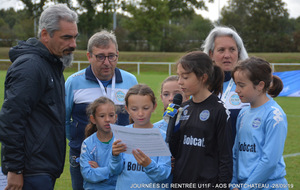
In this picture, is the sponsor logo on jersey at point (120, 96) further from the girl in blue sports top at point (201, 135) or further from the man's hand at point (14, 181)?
the man's hand at point (14, 181)

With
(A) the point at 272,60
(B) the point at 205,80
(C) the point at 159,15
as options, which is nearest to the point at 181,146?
(B) the point at 205,80

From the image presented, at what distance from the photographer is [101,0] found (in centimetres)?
4931

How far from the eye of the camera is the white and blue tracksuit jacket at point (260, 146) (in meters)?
3.23

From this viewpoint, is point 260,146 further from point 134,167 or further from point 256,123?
point 134,167

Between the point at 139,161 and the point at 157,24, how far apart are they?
44.4 meters

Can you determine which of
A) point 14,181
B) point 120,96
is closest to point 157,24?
point 120,96

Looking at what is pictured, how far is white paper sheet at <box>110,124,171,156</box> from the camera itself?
10.3 ft

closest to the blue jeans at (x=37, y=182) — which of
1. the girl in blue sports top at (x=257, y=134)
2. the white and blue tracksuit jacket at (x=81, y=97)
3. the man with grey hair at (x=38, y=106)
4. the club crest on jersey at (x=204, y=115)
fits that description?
the man with grey hair at (x=38, y=106)

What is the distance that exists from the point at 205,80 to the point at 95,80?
1.46 meters

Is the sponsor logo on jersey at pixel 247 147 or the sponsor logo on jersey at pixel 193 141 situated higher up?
the sponsor logo on jersey at pixel 193 141

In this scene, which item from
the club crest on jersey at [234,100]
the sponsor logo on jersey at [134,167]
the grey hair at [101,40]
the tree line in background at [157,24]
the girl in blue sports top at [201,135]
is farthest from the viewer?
the tree line in background at [157,24]

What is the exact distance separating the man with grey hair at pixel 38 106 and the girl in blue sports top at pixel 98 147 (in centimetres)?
55

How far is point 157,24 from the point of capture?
154ft

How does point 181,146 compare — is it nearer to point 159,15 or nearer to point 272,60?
point 272,60
